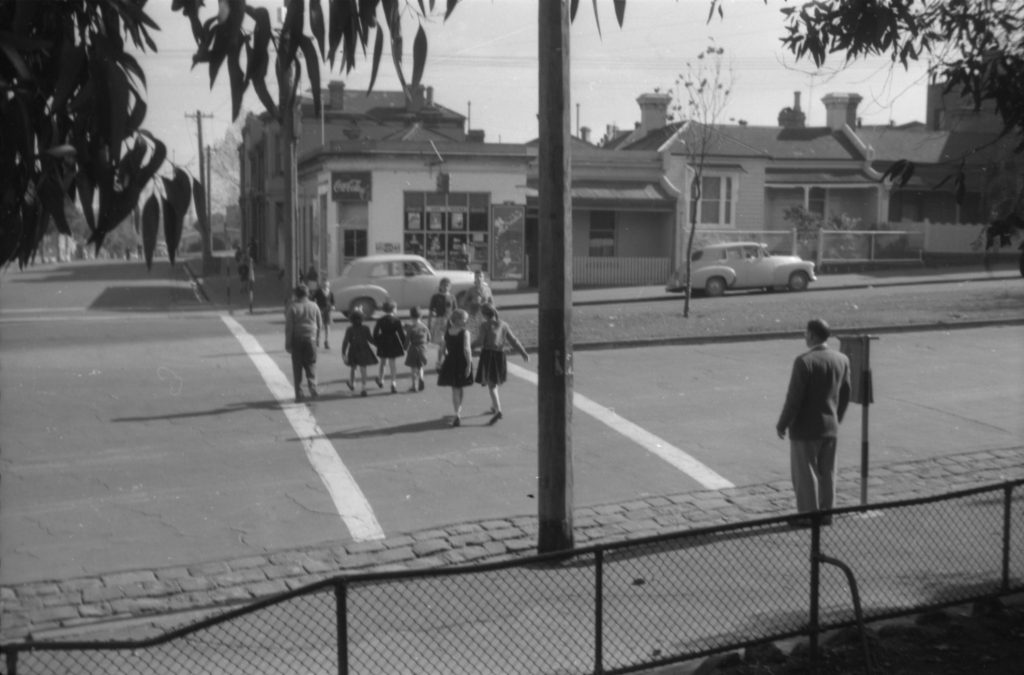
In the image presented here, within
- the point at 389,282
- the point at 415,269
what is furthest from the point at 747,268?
the point at 389,282

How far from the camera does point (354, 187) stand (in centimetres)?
3928

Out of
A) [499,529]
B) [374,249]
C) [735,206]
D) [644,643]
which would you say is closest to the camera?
[644,643]

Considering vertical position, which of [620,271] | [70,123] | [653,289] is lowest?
[653,289]

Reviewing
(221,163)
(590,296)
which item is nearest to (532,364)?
(590,296)

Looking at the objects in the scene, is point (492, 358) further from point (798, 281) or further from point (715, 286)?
point (798, 281)

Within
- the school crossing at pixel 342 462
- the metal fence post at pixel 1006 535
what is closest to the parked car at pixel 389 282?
the school crossing at pixel 342 462

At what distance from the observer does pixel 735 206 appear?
144 feet

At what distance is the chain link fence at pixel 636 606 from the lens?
266 inches

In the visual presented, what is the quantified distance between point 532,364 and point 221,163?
7555 centimetres

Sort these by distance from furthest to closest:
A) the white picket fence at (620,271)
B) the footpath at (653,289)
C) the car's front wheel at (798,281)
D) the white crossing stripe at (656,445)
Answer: the white picket fence at (620,271) < the footpath at (653,289) < the car's front wheel at (798,281) < the white crossing stripe at (656,445)

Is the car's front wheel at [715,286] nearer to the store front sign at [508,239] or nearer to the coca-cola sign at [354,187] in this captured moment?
the store front sign at [508,239]

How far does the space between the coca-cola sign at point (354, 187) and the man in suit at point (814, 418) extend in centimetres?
2995

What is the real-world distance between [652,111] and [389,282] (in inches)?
866

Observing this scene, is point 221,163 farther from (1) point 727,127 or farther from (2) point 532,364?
(2) point 532,364
